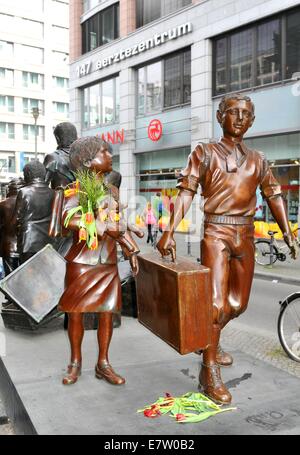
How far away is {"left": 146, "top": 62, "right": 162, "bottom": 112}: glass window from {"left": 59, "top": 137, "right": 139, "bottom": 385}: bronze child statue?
62.7ft

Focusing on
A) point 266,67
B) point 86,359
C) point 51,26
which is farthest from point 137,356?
point 51,26

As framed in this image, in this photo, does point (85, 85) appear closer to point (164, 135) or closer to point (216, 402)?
point (164, 135)

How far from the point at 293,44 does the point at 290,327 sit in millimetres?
13407

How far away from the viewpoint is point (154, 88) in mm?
22500

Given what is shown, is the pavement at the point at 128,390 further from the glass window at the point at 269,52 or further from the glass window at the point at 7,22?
the glass window at the point at 7,22

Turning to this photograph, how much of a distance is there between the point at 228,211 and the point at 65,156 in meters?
2.66

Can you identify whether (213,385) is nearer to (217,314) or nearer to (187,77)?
(217,314)

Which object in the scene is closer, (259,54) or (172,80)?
(259,54)

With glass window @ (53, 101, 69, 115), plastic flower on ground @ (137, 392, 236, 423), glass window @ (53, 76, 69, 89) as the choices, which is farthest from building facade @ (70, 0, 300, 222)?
glass window @ (53, 76, 69, 89)

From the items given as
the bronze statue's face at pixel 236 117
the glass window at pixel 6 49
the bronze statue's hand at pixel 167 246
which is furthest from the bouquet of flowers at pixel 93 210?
the glass window at pixel 6 49

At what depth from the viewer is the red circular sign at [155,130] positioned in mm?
21750

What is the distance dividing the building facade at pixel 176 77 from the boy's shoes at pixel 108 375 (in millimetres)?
13652

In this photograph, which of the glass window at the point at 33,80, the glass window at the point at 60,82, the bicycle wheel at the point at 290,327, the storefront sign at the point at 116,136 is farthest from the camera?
the glass window at the point at 60,82

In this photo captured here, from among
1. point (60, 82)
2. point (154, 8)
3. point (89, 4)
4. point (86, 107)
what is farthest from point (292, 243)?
point (60, 82)
